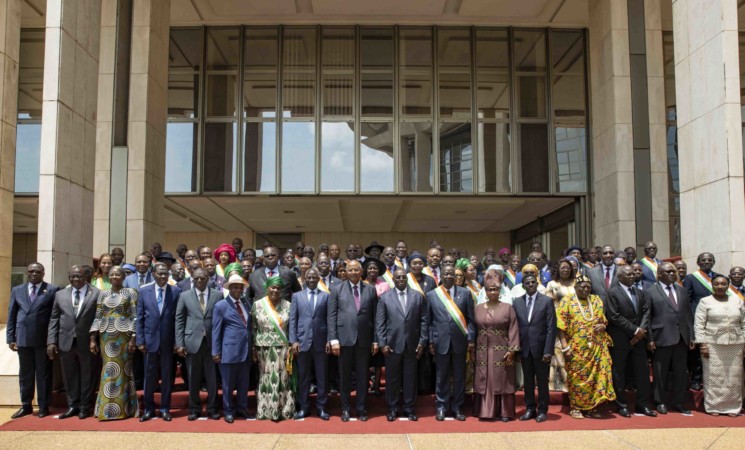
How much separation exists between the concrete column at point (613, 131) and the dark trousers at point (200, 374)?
9.24 m

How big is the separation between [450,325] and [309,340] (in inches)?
65.2

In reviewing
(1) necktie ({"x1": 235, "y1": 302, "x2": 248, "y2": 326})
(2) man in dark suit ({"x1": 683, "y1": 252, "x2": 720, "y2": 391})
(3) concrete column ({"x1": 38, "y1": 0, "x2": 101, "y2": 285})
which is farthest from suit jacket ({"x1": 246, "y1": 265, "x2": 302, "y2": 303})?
(2) man in dark suit ({"x1": 683, "y1": 252, "x2": 720, "y2": 391})

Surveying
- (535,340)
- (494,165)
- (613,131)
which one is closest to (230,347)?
(535,340)

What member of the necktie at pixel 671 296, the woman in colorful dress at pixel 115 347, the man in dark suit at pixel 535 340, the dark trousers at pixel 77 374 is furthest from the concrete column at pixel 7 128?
the necktie at pixel 671 296

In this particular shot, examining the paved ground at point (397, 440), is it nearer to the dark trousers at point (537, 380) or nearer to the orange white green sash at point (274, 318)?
the dark trousers at point (537, 380)


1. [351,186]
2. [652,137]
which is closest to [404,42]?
[351,186]

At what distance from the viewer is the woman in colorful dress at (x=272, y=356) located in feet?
25.5

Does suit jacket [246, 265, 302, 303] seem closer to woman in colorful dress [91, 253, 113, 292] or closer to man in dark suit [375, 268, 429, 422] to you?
man in dark suit [375, 268, 429, 422]

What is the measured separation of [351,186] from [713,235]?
9.29 m

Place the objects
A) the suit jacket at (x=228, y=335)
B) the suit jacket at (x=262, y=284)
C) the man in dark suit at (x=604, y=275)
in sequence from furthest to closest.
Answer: the man in dark suit at (x=604, y=275), the suit jacket at (x=262, y=284), the suit jacket at (x=228, y=335)

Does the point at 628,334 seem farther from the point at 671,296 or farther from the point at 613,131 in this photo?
the point at 613,131

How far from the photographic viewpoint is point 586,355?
25.8 feet

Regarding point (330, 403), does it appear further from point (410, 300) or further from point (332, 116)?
point (332, 116)

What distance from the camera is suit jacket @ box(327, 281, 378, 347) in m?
7.86
